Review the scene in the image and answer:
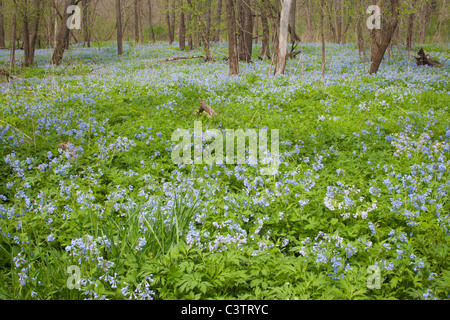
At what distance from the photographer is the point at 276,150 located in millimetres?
4996

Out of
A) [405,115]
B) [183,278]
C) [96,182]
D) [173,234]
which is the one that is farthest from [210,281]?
[405,115]

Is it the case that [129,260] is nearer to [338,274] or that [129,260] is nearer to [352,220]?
[338,274]

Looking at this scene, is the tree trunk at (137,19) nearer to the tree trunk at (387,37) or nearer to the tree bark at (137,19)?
the tree bark at (137,19)

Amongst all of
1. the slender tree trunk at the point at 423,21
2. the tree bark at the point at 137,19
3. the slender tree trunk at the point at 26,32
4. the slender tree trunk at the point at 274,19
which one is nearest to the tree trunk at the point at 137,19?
the tree bark at the point at 137,19

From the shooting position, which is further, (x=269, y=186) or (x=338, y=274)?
(x=269, y=186)

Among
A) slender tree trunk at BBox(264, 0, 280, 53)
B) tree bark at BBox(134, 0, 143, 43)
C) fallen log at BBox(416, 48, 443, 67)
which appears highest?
tree bark at BBox(134, 0, 143, 43)

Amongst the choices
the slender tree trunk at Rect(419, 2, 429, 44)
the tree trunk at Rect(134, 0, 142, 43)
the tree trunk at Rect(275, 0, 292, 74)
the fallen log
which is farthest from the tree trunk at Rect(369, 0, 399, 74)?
the tree trunk at Rect(134, 0, 142, 43)

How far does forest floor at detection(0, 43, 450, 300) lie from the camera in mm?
2447

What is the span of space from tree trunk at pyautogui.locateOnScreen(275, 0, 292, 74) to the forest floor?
474cm

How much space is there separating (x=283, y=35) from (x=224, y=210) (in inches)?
360

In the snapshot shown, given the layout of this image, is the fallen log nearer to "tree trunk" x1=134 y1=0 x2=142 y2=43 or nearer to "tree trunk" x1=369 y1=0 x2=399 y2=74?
"tree trunk" x1=369 y1=0 x2=399 y2=74

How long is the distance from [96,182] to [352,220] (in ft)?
9.43

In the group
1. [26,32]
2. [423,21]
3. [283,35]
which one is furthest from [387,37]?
[423,21]
